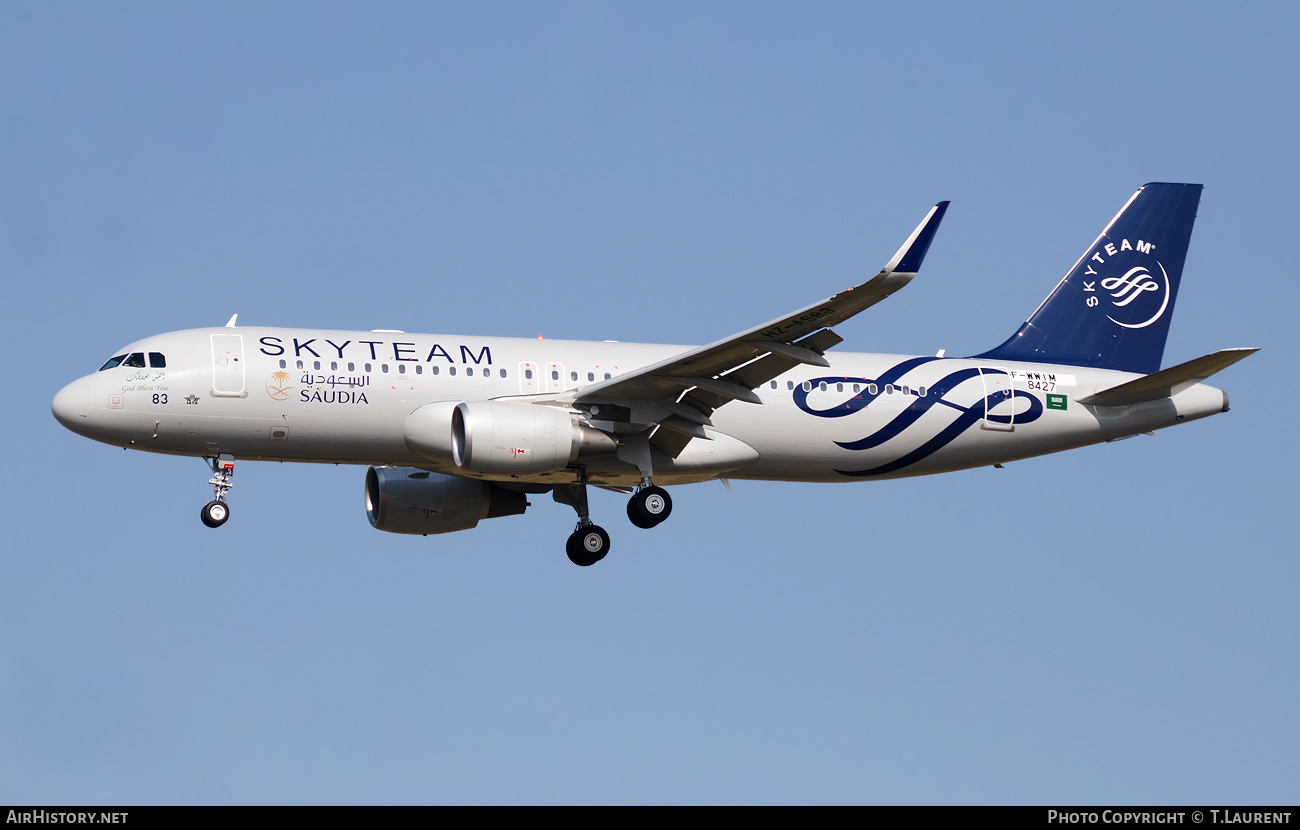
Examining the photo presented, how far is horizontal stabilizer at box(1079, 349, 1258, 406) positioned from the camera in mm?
35531

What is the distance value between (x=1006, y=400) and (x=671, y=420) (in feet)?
27.1

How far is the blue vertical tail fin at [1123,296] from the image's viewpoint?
40.2 metres

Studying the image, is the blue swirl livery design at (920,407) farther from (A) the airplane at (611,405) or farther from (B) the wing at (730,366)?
(B) the wing at (730,366)

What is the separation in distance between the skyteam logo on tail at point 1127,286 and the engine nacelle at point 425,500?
1523 cm

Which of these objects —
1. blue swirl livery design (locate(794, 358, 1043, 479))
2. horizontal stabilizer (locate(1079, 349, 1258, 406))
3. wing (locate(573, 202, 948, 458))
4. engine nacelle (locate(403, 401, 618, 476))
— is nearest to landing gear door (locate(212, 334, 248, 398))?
engine nacelle (locate(403, 401, 618, 476))

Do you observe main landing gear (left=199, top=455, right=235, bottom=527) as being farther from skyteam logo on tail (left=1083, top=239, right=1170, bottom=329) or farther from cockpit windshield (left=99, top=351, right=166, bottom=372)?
skyteam logo on tail (left=1083, top=239, right=1170, bottom=329)

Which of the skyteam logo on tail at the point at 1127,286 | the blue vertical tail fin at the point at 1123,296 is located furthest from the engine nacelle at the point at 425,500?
the skyteam logo on tail at the point at 1127,286

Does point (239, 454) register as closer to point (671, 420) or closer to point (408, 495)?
point (408, 495)

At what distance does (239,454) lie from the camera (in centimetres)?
3403

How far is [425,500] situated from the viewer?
3822cm

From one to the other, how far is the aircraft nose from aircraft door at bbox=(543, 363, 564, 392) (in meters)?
9.21
